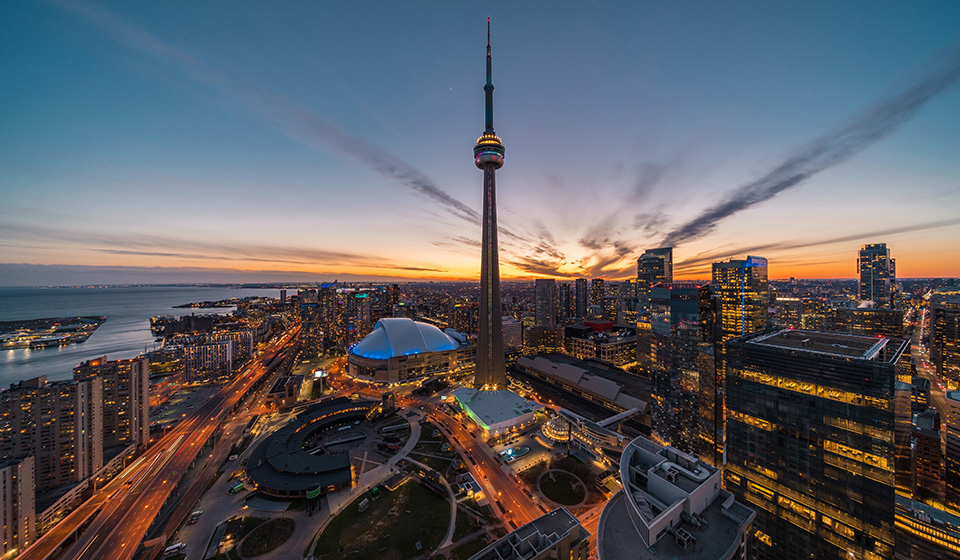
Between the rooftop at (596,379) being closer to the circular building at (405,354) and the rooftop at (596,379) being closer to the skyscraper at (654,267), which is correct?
the circular building at (405,354)

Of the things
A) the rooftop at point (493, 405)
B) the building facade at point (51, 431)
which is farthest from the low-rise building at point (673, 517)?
the building facade at point (51, 431)

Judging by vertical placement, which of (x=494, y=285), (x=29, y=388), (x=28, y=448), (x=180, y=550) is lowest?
(x=180, y=550)

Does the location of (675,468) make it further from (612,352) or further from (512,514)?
(612,352)

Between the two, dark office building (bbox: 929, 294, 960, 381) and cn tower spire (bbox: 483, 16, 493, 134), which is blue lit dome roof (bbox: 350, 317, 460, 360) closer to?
cn tower spire (bbox: 483, 16, 493, 134)

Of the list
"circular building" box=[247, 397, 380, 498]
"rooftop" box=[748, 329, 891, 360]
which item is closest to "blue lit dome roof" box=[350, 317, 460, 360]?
"circular building" box=[247, 397, 380, 498]

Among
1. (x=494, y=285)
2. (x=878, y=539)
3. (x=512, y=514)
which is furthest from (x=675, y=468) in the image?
(x=494, y=285)
